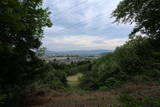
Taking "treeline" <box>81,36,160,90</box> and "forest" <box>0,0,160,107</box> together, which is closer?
"forest" <box>0,0,160,107</box>

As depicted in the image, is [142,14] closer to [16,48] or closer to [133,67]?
[133,67]

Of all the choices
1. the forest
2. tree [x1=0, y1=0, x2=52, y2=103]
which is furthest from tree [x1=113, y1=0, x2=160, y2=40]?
tree [x1=0, y1=0, x2=52, y2=103]

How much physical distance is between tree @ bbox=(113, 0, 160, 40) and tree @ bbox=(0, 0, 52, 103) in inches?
418

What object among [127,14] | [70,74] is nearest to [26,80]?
[127,14]

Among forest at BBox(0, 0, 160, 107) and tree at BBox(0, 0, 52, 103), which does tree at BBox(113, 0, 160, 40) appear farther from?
tree at BBox(0, 0, 52, 103)

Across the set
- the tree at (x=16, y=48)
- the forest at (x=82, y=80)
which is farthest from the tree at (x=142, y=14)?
the tree at (x=16, y=48)

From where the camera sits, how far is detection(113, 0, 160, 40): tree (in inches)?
763


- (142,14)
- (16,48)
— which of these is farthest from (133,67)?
(16,48)

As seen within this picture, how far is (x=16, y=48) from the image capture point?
→ 10.9m

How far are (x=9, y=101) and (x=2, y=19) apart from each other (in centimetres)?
418

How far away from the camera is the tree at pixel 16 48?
862 centimetres

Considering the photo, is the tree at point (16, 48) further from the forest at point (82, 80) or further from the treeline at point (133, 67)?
the treeline at point (133, 67)

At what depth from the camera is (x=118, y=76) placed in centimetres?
1742

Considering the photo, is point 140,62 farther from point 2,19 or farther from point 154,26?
point 2,19
